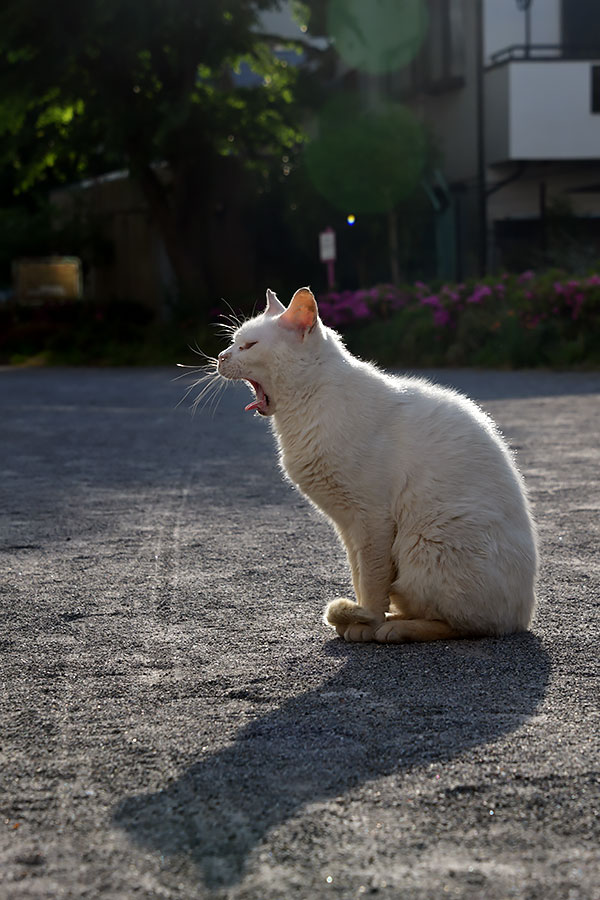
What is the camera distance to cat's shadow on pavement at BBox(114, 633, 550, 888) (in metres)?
2.51

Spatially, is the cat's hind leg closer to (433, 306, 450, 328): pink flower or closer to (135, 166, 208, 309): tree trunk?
(433, 306, 450, 328): pink flower

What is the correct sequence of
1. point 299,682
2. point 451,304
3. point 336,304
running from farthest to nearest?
A: 1. point 336,304
2. point 451,304
3. point 299,682

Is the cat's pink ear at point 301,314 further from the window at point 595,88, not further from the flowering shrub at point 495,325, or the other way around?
the window at point 595,88

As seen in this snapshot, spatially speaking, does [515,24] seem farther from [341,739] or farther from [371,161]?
[341,739]

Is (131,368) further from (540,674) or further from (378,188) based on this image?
(540,674)

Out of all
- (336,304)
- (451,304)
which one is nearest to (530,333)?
(451,304)

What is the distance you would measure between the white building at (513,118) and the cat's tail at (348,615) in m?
18.6

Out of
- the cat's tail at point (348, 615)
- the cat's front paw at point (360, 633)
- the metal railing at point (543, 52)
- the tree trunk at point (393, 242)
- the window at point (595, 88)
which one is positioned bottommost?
the cat's front paw at point (360, 633)

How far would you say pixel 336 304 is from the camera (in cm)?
2088

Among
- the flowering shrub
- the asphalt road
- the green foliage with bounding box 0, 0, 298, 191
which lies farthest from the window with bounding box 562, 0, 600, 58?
the asphalt road

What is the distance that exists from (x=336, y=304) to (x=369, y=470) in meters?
17.0

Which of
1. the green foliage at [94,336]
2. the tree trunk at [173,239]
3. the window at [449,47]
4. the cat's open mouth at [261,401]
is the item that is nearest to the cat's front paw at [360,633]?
the cat's open mouth at [261,401]

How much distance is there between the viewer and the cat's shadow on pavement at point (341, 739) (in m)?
2.51

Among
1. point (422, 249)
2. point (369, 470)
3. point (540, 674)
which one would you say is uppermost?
point (422, 249)
